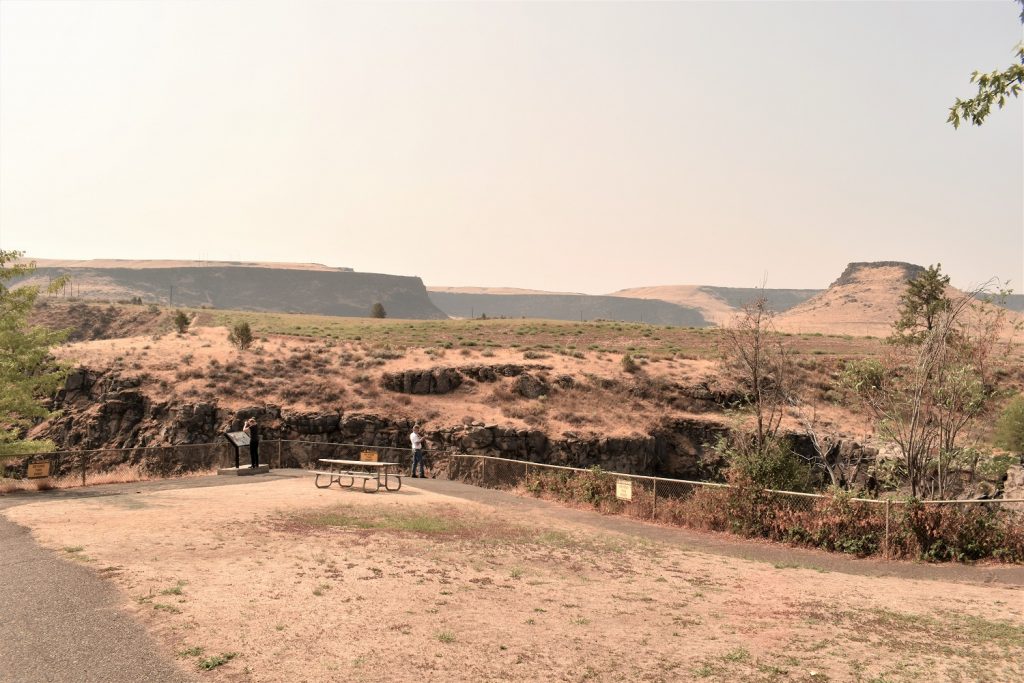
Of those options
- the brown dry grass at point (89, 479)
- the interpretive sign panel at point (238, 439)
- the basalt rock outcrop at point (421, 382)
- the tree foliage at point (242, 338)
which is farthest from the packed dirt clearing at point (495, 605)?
the tree foliage at point (242, 338)

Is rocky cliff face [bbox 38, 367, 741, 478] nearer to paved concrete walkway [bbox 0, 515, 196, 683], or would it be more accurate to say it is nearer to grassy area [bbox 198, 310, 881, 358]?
grassy area [bbox 198, 310, 881, 358]

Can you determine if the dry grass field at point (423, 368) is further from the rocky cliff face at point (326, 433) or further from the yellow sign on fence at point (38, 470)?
the yellow sign on fence at point (38, 470)

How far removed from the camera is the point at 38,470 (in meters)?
19.1

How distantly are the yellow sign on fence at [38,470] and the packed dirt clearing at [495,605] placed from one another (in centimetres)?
376

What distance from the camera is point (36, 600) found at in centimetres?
921

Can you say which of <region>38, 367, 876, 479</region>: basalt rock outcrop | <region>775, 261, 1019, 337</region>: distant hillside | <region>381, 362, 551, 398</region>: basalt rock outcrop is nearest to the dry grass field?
<region>381, 362, 551, 398</region>: basalt rock outcrop

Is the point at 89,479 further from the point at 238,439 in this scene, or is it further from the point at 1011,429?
the point at 1011,429

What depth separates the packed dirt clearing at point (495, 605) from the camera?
7.84 meters

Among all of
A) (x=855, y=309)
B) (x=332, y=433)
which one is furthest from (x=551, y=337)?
(x=855, y=309)

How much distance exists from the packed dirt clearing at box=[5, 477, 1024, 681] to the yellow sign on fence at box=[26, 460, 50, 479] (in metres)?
3.76

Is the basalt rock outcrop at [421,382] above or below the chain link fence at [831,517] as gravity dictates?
below

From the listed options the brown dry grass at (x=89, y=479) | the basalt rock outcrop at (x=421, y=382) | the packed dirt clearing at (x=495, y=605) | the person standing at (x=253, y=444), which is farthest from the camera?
the basalt rock outcrop at (x=421, y=382)

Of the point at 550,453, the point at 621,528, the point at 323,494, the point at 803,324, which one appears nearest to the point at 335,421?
the point at 550,453

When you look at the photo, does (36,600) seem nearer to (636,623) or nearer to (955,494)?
(636,623)
